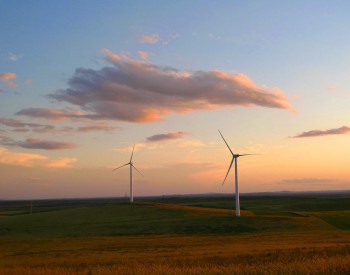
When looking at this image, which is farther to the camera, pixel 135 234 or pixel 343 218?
pixel 343 218

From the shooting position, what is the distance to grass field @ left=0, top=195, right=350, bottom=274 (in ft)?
70.0

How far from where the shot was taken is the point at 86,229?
6438 centimetres

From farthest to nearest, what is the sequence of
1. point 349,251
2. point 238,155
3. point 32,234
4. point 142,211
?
point 142,211 < point 238,155 < point 32,234 < point 349,251

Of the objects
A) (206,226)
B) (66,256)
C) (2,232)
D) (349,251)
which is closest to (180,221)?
(206,226)

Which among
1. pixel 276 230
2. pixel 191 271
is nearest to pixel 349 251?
pixel 191 271

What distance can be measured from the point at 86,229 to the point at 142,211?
88.8ft

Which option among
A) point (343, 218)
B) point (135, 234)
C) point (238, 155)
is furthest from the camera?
point (238, 155)

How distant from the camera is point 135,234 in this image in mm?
57375

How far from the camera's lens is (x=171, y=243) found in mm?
42688

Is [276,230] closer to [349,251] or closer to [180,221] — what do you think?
[180,221]

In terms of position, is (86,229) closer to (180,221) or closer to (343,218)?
(180,221)

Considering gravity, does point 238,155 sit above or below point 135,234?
above

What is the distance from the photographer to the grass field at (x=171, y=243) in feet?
70.0

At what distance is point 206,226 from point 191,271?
4543cm
